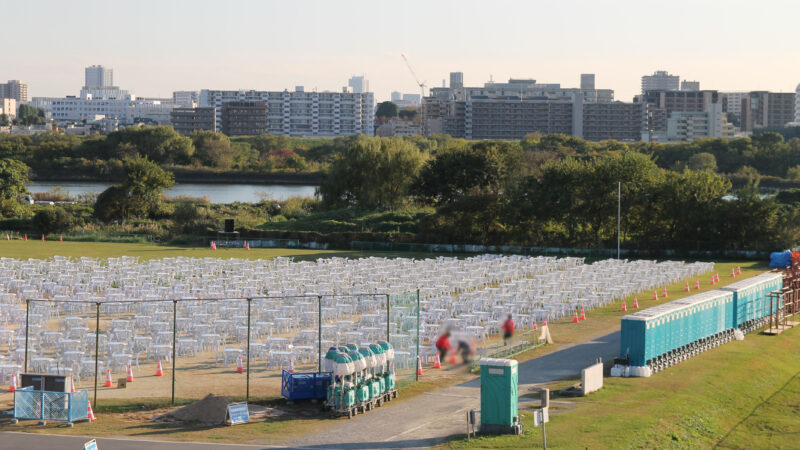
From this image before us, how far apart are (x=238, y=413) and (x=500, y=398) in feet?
19.1

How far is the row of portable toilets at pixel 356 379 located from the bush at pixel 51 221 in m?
58.9

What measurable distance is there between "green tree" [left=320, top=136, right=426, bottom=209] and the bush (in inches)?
963

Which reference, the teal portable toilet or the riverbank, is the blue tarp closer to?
the teal portable toilet

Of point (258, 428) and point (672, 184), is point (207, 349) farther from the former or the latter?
point (672, 184)

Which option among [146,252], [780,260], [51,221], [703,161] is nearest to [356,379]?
[780,260]

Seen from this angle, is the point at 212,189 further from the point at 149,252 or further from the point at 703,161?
the point at 149,252

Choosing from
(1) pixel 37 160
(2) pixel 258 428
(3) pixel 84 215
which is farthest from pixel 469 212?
(1) pixel 37 160

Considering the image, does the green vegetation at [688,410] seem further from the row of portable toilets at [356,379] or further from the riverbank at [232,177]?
the riverbank at [232,177]

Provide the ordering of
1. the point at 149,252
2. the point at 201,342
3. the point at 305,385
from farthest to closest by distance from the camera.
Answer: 1. the point at 149,252
2. the point at 201,342
3. the point at 305,385

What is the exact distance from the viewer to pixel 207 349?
28828 mm

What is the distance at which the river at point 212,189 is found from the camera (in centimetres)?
13312

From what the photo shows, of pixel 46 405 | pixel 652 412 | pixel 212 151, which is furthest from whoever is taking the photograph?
pixel 212 151

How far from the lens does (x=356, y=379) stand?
21406 millimetres

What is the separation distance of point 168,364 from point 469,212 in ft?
136
